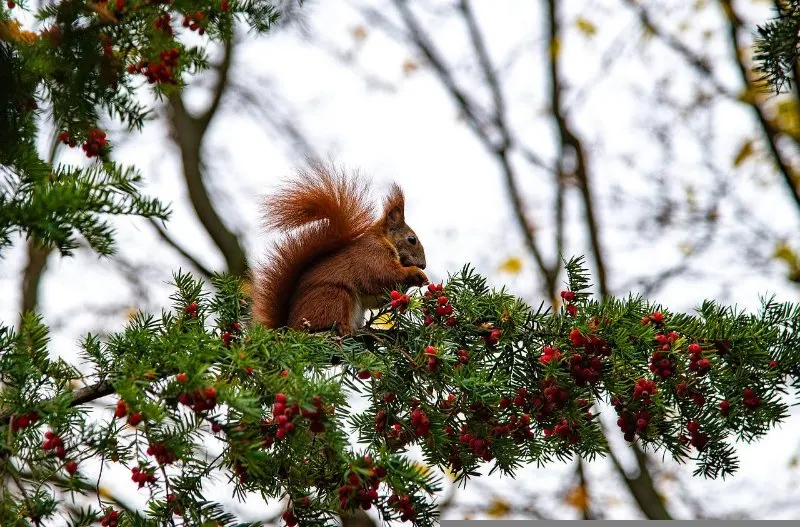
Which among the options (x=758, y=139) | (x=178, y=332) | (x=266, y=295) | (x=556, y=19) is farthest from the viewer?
(x=556, y=19)

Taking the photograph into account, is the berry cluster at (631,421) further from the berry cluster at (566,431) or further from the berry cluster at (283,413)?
the berry cluster at (283,413)

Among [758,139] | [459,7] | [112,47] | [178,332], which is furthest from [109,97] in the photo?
[459,7]

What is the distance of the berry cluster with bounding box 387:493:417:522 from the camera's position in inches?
43.2

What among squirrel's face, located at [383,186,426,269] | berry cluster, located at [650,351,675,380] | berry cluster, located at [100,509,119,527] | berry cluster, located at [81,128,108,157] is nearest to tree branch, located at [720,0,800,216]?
squirrel's face, located at [383,186,426,269]

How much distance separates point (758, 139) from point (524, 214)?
1518 millimetres

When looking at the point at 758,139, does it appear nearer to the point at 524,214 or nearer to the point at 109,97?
the point at 524,214

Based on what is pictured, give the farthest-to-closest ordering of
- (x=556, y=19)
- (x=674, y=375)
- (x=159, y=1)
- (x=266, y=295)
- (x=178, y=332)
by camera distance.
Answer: (x=556, y=19) → (x=266, y=295) → (x=159, y=1) → (x=674, y=375) → (x=178, y=332)

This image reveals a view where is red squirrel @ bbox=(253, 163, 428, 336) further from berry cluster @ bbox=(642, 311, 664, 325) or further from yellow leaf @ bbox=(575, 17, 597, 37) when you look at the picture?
yellow leaf @ bbox=(575, 17, 597, 37)

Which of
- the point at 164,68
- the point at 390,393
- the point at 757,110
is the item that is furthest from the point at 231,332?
the point at 757,110

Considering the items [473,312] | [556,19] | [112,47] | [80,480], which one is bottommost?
[80,480]

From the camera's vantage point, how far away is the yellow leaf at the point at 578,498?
469cm

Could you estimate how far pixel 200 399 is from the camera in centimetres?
99

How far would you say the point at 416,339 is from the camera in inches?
53.1

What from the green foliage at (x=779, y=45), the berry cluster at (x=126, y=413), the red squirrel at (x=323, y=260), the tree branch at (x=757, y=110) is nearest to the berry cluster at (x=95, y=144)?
the red squirrel at (x=323, y=260)
